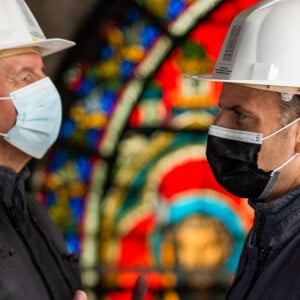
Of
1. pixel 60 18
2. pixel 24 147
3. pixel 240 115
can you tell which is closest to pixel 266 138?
pixel 240 115

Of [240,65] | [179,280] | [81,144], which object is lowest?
[179,280]

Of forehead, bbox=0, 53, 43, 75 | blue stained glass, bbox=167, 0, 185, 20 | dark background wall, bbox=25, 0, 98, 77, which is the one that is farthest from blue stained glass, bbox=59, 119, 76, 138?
forehead, bbox=0, 53, 43, 75

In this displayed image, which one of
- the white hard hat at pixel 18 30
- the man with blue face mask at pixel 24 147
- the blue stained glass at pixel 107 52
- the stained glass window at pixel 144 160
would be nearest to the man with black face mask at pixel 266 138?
the man with blue face mask at pixel 24 147

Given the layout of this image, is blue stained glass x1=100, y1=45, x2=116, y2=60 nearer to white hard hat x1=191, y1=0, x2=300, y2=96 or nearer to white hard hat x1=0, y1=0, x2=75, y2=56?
white hard hat x1=0, y1=0, x2=75, y2=56

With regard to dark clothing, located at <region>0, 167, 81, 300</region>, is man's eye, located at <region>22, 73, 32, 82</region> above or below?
above

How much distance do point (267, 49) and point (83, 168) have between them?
2024 millimetres

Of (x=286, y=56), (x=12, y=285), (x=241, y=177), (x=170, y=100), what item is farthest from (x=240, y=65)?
(x=170, y=100)

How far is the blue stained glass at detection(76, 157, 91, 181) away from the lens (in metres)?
4.33

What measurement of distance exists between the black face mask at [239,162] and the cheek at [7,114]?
59 centimetres

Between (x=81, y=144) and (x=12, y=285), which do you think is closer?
(x=12, y=285)

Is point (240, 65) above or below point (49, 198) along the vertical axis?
above

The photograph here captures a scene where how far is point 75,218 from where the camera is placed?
4309 millimetres

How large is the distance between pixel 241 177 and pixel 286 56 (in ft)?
1.10

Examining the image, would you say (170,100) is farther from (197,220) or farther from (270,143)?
(270,143)
